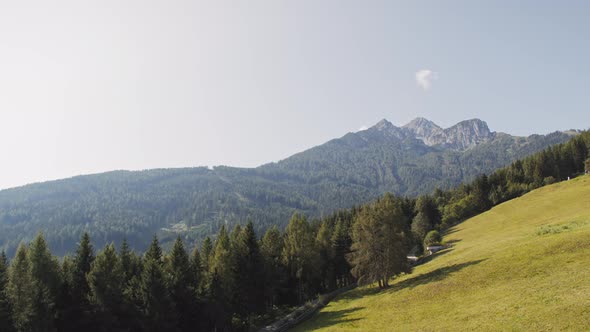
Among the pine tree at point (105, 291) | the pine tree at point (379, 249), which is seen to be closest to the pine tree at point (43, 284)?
the pine tree at point (105, 291)

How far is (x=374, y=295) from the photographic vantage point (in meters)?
56.4

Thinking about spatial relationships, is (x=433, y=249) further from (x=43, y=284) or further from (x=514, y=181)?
(x=43, y=284)

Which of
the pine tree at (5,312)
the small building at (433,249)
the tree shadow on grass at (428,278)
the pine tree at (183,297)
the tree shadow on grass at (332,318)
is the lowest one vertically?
the tree shadow on grass at (332,318)

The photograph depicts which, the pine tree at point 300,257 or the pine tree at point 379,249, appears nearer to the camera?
the pine tree at point 379,249

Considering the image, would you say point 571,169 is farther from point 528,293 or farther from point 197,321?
point 197,321

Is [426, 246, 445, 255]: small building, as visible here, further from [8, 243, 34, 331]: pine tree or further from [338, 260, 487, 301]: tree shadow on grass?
[8, 243, 34, 331]: pine tree

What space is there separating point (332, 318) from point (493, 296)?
23026 mm

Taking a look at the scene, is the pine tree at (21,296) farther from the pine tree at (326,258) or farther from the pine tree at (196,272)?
the pine tree at (326,258)

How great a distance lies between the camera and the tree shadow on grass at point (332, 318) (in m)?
47.1

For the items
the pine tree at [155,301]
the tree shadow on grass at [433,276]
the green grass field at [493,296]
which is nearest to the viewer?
the green grass field at [493,296]

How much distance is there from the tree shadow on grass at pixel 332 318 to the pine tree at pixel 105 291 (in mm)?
25980

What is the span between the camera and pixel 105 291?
45.7m

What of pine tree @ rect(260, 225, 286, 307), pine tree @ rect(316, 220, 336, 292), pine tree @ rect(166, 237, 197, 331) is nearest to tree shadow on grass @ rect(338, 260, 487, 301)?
pine tree @ rect(260, 225, 286, 307)

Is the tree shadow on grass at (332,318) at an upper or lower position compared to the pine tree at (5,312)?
lower
